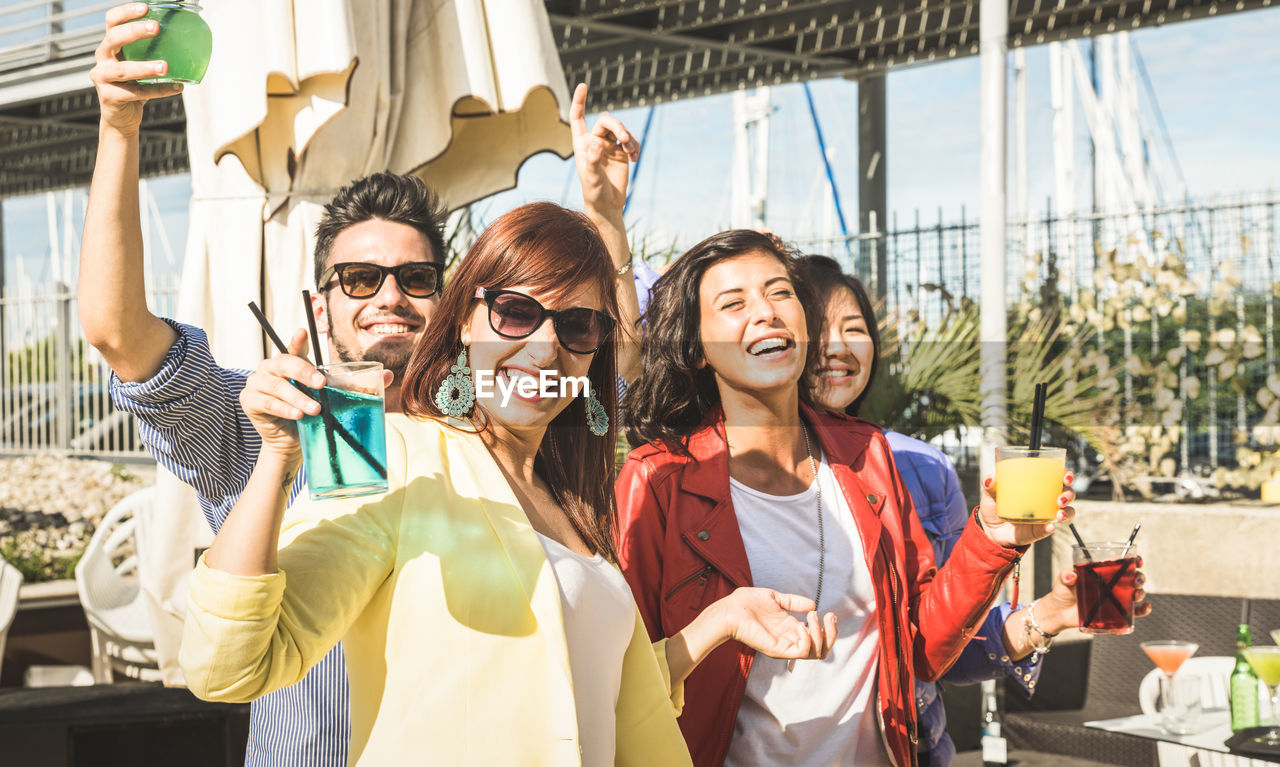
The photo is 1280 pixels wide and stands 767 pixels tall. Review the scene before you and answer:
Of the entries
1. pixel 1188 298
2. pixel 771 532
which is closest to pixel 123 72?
pixel 771 532

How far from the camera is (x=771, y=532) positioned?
213 centimetres

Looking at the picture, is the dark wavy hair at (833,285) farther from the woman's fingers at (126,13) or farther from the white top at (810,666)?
the woman's fingers at (126,13)

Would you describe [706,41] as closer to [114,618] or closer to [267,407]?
[114,618]

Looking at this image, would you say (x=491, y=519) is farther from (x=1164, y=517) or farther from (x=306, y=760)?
(x=1164, y=517)

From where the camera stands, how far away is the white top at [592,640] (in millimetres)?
1433

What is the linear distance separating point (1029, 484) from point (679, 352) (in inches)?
27.2

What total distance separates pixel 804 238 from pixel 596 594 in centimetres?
786

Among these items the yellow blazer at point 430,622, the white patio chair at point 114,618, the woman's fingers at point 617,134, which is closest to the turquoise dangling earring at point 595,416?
the yellow blazer at point 430,622

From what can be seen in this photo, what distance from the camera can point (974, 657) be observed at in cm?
247

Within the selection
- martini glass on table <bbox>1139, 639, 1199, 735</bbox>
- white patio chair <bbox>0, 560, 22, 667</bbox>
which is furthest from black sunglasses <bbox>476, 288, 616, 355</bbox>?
white patio chair <bbox>0, 560, 22, 667</bbox>

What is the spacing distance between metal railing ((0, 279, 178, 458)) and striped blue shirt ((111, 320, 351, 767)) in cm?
1035

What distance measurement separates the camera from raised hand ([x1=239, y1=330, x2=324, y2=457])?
113 cm

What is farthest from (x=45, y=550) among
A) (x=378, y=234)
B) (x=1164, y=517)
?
(x=1164, y=517)

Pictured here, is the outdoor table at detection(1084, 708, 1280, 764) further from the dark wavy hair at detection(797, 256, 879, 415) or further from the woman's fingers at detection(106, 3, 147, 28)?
the woman's fingers at detection(106, 3, 147, 28)
